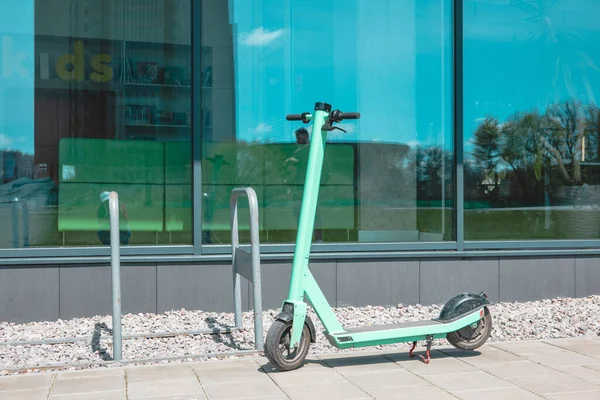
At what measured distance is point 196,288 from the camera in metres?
6.83

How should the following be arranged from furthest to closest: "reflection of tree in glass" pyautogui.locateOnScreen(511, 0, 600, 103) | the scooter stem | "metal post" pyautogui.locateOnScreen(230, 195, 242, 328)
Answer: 1. "reflection of tree in glass" pyautogui.locateOnScreen(511, 0, 600, 103)
2. "metal post" pyautogui.locateOnScreen(230, 195, 242, 328)
3. the scooter stem

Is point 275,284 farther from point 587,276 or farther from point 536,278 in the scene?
point 587,276

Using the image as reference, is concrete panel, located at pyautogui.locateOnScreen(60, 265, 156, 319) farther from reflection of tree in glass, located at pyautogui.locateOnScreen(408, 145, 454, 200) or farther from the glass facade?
reflection of tree in glass, located at pyautogui.locateOnScreen(408, 145, 454, 200)

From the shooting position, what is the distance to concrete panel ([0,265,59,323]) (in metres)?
6.46

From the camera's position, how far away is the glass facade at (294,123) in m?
6.82

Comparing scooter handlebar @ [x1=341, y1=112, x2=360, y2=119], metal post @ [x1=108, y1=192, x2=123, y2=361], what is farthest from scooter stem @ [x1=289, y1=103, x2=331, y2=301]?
metal post @ [x1=108, y1=192, x2=123, y2=361]

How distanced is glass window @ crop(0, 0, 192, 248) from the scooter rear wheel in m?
2.87

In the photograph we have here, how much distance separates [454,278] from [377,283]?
0.82 m

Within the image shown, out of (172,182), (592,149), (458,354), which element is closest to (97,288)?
(172,182)

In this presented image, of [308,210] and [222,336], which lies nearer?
[308,210]

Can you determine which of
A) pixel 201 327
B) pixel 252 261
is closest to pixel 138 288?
pixel 201 327

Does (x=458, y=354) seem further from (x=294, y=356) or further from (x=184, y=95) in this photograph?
(x=184, y=95)

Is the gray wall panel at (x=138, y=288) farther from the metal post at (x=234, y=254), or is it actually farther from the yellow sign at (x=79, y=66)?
the yellow sign at (x=79, y=66)

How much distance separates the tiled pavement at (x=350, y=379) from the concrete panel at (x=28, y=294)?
1.84 m
